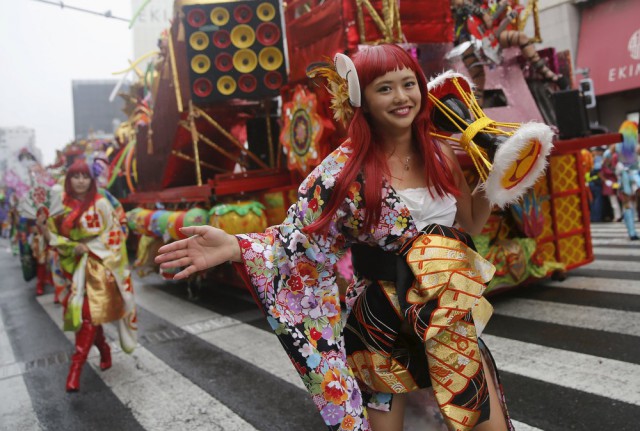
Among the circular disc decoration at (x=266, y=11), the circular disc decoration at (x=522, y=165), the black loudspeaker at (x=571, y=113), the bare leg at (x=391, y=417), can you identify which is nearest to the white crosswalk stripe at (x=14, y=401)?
the bare leg at (x=391, y=417)

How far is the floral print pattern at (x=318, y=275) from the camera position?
185 centimetres

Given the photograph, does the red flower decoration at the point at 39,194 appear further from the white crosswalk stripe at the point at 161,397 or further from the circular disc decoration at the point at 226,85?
the circular disc decoration at the point at 226,85

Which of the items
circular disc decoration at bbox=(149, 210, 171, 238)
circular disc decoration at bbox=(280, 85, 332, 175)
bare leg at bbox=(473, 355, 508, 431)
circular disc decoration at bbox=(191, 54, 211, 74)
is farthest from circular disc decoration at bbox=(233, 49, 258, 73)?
bare leg at bbox=(473, 355, 508, 431)

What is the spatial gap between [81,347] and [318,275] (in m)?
3.29

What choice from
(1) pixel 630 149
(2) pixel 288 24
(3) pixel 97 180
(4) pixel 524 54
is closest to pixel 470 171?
(4) pixel 524 54

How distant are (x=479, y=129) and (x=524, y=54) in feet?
15.4

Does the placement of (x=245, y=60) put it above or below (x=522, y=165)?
above

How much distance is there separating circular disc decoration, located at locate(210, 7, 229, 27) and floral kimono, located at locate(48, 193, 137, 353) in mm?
3060

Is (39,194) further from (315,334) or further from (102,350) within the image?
(315,334)

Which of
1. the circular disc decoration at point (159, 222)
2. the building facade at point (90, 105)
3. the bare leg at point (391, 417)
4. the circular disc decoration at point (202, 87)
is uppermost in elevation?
the building facade at point (90, 105)

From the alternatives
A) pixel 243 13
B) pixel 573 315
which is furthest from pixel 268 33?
A: pixel 573 315

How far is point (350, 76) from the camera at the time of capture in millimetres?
1842

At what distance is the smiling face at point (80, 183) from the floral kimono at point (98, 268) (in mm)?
95

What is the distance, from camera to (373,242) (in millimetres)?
1907
